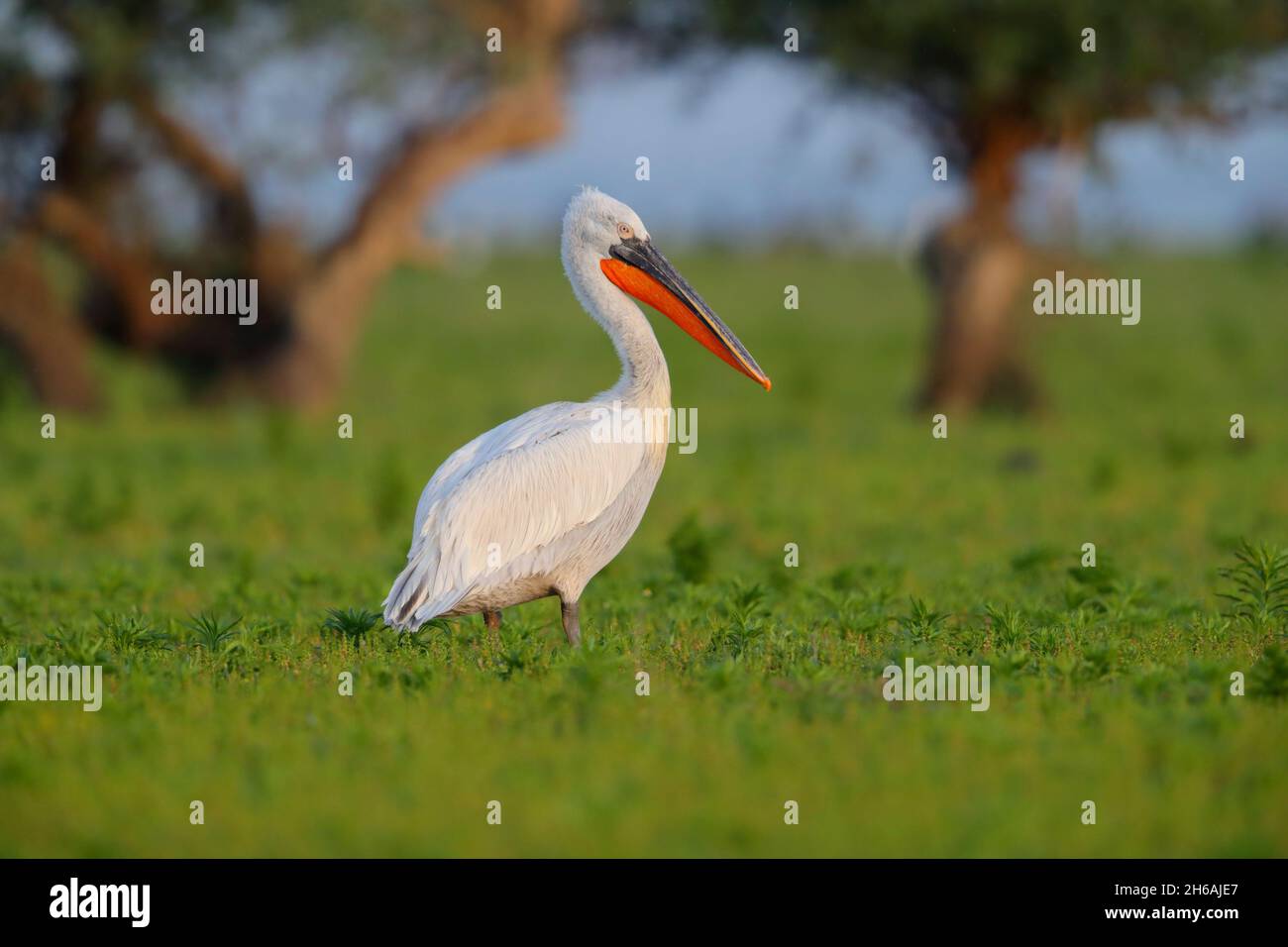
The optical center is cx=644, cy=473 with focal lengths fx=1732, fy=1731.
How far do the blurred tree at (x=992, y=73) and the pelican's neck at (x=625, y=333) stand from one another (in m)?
11.2

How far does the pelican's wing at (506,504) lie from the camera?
721 cm

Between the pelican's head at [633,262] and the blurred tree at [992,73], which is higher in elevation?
the blurred tree at [992,73]

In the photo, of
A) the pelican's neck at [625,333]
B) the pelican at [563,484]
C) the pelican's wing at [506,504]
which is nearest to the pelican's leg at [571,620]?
the pelican at [563,484]

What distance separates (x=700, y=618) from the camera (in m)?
8.30

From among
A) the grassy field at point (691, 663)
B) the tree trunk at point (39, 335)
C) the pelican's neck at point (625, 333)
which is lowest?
the grassy field at point (691, 663)

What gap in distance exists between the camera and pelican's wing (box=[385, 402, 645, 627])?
7.21 m

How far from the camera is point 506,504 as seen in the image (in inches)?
287

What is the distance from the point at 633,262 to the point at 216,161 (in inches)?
569

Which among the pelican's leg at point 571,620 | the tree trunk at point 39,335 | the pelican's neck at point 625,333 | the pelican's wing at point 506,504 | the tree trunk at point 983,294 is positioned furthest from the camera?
the tree trunk at point 39,335

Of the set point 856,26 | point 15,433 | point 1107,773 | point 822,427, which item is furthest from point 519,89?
point 1107,773

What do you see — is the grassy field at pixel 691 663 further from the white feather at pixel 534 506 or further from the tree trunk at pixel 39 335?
the tree trunk at pixel 39 335

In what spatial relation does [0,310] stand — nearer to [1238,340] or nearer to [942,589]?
[942,589]

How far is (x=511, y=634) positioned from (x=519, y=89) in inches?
574

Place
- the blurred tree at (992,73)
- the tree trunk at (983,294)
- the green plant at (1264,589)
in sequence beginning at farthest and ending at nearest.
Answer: the tree trunk at (983,294) → the blurred tree at (992,73) → the green plant at (1264,589)
